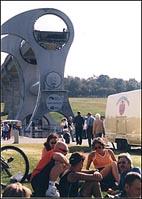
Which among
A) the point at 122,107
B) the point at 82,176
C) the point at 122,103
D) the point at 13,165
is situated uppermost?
the point at 122,103

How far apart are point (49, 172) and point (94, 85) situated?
4215 inches

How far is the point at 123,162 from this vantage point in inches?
333

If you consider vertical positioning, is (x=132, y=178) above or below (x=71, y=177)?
above

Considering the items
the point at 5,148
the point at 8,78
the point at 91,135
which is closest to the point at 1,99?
the point at 8,78

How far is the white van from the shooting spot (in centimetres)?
2052

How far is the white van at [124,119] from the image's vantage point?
20516mm

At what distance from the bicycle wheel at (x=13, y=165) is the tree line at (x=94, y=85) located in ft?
288

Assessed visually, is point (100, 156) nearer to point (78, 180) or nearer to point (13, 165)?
point (13, 165)

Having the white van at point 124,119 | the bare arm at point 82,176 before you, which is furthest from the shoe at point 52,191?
the white van at point 124,119

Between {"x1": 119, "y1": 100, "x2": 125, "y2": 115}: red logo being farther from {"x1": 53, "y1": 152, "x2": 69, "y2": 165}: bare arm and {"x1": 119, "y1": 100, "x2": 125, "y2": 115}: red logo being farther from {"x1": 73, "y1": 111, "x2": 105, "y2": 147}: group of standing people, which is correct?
{"x1": 53, "y1": 152, "x2": 69, "y2": 165}: bare arm

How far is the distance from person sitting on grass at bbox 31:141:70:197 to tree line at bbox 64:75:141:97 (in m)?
90.2

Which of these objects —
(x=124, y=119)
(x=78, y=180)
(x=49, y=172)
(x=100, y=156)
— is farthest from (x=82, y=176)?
(x=124, y=119)

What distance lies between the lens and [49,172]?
8797 mm

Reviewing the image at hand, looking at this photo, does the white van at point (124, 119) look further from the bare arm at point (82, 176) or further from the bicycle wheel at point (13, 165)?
the bare arm at point (82, 176)
